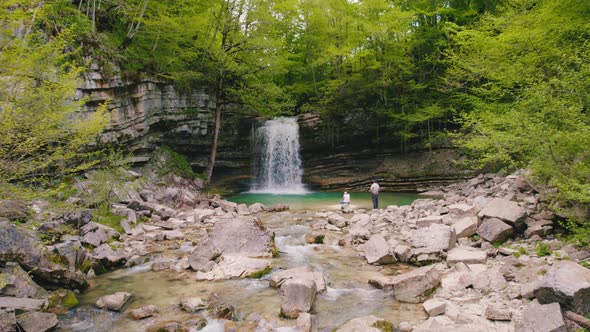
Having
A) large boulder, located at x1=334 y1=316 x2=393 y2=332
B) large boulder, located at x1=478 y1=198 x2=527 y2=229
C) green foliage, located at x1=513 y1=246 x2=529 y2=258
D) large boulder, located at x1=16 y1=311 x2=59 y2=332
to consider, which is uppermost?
large boulder, located at x1=478 y1=198 x2=527 y2=229

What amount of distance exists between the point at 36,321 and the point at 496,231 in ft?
32.0

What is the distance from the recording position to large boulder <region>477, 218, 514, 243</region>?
335 inches

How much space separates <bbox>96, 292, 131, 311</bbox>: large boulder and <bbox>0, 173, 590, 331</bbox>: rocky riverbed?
19 millimetres

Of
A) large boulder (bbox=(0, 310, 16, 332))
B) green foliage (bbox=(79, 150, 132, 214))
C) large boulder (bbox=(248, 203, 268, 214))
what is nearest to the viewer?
large boulder (bbox=(0, 310, 16, 332))

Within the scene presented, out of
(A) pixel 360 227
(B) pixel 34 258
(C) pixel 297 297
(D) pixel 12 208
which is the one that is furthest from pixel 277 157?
(C) pixel 297 297

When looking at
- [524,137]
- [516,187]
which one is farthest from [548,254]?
[516,187]

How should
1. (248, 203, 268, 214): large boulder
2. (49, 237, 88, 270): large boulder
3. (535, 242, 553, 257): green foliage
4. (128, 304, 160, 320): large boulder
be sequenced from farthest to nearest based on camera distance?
(248, 203, 268, 214): large boulder, (49, 237, 88, 270): large boulder, (535, 242, 553, 257): green foliage, (128, 304, 160, 320): large boulder

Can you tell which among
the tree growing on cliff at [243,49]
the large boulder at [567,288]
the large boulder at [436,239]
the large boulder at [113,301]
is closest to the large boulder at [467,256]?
the large boulder at [436,239]

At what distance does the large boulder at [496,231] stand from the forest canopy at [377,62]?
1.41 meters

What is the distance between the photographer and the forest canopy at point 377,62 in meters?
7.77

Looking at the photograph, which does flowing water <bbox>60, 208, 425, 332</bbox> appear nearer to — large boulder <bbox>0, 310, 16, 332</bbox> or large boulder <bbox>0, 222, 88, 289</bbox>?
large boulder <bbox>0, 222, 88, 289</bbox>

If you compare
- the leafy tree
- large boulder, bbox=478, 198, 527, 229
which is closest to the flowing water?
large boulder, bbox=478, 198, 527, 229

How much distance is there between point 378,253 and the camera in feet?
28.4

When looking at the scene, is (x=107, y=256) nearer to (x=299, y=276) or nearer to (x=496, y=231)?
(x=299, y=276)
